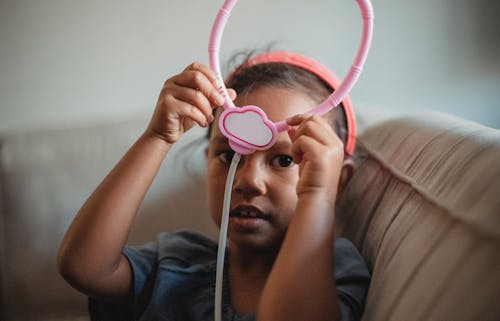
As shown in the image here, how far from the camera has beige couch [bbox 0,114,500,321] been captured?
39 centimetres

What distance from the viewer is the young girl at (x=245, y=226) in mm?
563

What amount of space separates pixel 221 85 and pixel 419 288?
337mm

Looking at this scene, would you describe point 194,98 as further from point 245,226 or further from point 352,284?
point 352,284

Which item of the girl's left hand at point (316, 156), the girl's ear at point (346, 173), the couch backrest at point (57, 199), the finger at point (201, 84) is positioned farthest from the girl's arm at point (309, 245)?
the couch backrest at point (57, 199)

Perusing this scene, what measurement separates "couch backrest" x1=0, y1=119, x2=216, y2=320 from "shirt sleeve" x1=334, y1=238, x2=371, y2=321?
36 centimetres

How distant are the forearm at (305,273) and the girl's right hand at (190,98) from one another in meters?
0.18

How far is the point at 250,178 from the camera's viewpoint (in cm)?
63

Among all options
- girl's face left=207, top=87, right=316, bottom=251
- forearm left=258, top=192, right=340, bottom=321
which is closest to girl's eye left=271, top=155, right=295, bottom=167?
girl's face left=207, top=87, right=316, bottom=251

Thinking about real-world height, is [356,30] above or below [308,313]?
above

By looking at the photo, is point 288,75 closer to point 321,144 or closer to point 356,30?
point 321,144

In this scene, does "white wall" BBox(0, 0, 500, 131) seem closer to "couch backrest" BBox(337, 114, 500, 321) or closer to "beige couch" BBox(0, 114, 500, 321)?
"beige couch" BBox(0, 114, 500, 321)

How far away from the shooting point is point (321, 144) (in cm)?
59

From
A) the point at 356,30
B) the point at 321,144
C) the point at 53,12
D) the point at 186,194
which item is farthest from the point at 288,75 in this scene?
the point at 53,12

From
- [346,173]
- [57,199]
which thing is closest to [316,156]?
[346,173]
